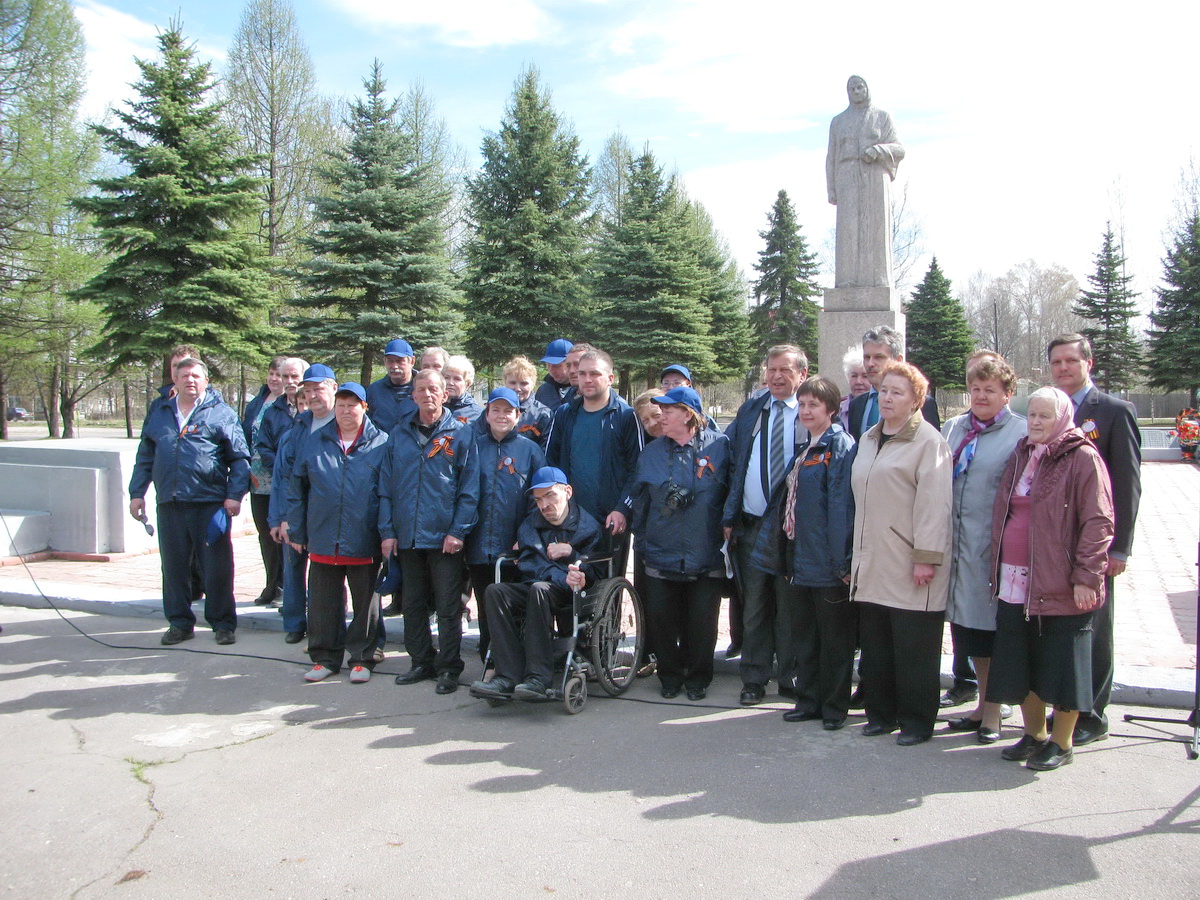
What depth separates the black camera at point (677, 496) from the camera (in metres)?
5.02

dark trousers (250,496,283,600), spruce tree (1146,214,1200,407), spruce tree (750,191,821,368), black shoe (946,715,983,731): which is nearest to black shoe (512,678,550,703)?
black shoe (946,715,983,731)

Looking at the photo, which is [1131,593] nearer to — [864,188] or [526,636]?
[864,188]

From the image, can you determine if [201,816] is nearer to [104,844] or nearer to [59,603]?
[104,844]

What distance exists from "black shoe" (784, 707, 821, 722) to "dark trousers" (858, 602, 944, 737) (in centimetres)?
31

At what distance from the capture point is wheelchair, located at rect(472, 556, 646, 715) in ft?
16.1

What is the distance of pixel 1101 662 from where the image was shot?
427cm

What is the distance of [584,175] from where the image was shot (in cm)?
2609

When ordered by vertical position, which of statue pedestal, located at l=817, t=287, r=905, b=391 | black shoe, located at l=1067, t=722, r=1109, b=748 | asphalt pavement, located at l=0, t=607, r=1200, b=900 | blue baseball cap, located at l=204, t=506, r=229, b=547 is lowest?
asphalt pavement, located at l=0, t=607, r=1200, b=900

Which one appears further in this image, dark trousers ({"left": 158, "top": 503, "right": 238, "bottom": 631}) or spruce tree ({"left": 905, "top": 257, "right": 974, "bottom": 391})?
spruce tree ({"left": 905, "top": 257, "right": 974, "bottom": 391})

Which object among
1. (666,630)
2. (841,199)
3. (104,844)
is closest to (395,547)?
(666,630)

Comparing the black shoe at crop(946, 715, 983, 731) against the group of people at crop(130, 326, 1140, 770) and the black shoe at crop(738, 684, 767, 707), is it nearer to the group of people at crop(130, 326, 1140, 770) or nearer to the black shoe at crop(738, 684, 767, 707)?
the group of people at crop(130, 326, 1140, 770)

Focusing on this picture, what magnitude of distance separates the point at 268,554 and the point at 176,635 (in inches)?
43.6

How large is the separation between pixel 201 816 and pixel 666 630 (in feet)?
8.73

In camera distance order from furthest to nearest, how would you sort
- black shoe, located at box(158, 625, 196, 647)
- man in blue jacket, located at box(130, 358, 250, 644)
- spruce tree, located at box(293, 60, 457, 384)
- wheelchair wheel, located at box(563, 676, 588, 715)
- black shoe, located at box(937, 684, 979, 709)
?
spruce tree, located at box(293, 60, 457, 384) → black shoe, located at box(158, 625, 196, 647) → man in blue jacket, located at box(130, 358, 250, 644) → black shoe, located at box(937, 684, 979, 709) → wheelchair wheel, located at box(563, 676, 588, 715)
